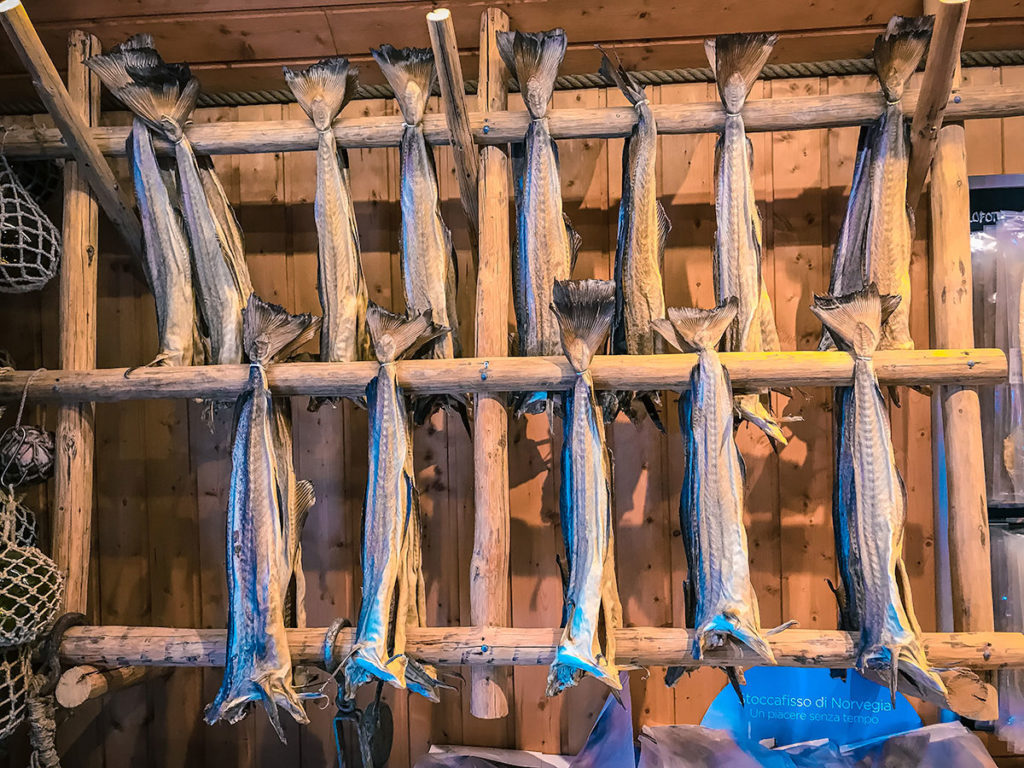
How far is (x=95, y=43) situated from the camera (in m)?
1.93

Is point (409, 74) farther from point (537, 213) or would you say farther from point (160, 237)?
point (160, 237)

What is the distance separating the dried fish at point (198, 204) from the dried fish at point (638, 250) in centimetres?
97

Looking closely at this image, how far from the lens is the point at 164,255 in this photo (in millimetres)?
1843

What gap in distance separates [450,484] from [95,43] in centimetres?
155

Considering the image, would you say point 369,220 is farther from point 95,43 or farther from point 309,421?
point 95,43

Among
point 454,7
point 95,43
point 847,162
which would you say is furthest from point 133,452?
point 847,162

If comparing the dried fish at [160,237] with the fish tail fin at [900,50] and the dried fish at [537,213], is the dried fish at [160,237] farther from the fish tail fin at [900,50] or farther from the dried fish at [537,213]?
the fish tail fin at [900,50]

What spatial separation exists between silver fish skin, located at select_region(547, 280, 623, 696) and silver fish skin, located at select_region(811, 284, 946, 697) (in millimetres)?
527

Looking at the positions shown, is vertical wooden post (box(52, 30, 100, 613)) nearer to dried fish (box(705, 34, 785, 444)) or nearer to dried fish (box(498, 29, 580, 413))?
dried fish (box(498, 29, 580, 413))

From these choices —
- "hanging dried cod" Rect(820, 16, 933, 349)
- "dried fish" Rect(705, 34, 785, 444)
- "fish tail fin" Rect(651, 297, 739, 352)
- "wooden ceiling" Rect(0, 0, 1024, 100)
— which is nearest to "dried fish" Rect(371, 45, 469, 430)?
"wooden ceiling" Rect(0, 0, 1024, 100)

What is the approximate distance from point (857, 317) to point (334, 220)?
127cm

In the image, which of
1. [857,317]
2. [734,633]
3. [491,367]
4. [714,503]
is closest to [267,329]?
[491,367]

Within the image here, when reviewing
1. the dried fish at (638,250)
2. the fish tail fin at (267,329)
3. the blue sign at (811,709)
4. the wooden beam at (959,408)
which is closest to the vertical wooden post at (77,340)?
the fish tail fin at (267,329)

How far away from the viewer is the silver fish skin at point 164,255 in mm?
1813
